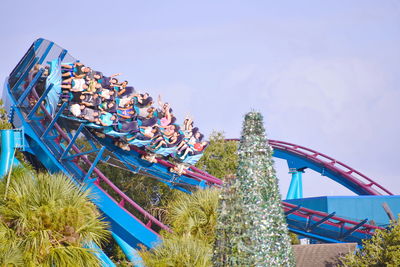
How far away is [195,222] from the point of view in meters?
14.4

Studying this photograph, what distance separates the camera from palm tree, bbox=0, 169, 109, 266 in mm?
10805

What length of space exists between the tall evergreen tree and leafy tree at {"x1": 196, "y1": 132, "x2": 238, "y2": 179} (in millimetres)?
19425

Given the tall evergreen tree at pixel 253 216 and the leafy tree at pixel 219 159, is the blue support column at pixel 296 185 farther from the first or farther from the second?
the tall evergreen tree at pixel 253 216

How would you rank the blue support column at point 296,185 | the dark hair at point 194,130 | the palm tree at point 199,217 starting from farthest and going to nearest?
the blue support column at point 296,185 < the dark hair at point 194,130 < the palm tree at point 199,217

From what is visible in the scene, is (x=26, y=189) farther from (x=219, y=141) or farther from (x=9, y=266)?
(x=219, y=141)

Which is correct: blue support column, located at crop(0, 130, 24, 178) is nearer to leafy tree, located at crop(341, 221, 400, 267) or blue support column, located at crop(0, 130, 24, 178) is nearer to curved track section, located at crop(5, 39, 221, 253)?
curved track section, located at crop(5, 39, 221, 253)

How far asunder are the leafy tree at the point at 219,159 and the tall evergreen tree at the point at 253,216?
19425mm

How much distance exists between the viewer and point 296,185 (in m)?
32.7

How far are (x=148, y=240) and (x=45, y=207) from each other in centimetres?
857

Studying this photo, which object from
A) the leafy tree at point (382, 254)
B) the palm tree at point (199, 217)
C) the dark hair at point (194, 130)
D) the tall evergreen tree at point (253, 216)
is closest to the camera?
the tall evergreen tree at point (253, 216)

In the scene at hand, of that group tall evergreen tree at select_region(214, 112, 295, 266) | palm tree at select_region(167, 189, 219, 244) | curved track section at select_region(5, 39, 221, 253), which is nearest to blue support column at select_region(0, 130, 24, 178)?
curved track section at select_region(5, 39, 221, 253)

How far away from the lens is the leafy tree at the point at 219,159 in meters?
29.6

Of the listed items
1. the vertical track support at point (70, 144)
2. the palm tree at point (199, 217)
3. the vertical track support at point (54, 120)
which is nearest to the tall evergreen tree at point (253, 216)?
the palm tree at point (199, 217)

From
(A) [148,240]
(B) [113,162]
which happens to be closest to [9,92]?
(B) [113,162]
